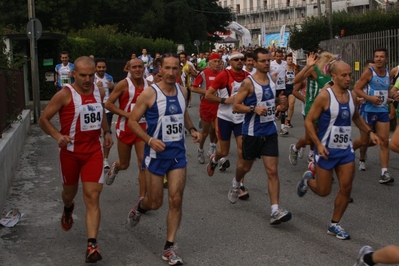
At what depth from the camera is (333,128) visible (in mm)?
6867

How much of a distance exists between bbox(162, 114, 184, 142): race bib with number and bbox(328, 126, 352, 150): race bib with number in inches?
66.4

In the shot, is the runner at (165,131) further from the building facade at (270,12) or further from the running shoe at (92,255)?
the building facade at (270,12)

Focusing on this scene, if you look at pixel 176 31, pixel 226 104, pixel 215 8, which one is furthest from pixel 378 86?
pixel 215 8

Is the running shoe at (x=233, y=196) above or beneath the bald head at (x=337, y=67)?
beneath

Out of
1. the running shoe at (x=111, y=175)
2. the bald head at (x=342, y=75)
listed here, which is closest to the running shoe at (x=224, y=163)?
the running shoe at (x=111, y=175)

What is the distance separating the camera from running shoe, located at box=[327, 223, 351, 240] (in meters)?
6.76

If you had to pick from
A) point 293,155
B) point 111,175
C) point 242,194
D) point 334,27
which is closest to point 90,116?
point 111,175

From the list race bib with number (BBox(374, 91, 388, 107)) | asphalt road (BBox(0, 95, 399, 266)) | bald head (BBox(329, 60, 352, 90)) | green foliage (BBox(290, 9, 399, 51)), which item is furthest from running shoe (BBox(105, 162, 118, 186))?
green foliage (BBox(290, 9, 399, 51))

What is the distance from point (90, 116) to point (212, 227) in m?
1.96

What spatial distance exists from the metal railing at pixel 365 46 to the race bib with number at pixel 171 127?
46.0 ft

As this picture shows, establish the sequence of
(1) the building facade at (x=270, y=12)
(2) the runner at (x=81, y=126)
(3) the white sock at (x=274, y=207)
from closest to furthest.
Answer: (2) the runner at (x=81, y=126)
(3) the white sock at (x=274, y=207)
(1) the building facade at (x=270, y=12)

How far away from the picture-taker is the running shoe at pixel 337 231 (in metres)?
6.76

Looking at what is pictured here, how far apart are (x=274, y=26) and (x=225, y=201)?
107 metres

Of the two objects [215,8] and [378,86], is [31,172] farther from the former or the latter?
[215,8]
